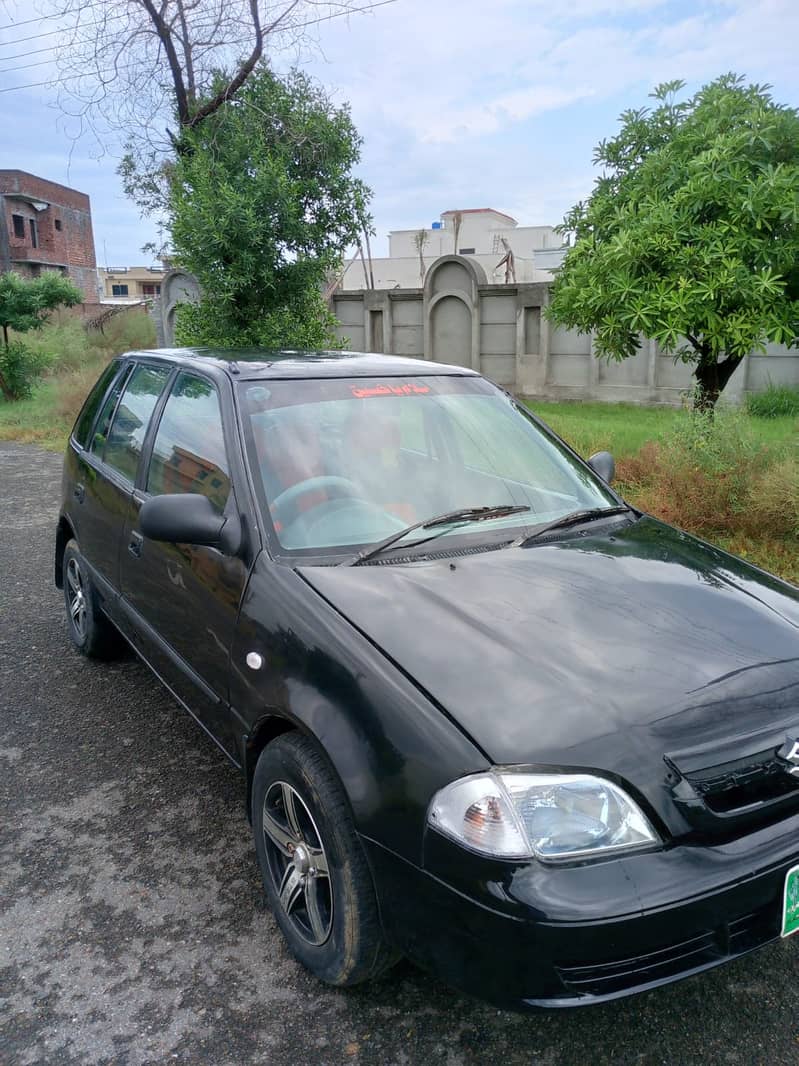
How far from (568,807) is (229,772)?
2.07 m

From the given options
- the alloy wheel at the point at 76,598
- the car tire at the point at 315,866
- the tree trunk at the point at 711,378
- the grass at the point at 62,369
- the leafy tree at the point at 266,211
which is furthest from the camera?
the grass at the point at 62,369

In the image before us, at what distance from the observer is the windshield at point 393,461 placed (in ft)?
9.05

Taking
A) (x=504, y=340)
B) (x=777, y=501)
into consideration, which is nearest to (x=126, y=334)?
(x=504, y=340)

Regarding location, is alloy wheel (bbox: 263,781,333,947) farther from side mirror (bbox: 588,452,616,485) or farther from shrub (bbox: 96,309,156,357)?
shrub (bbox: 96,309,156,357)

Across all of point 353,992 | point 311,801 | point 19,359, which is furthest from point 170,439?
point 19,359

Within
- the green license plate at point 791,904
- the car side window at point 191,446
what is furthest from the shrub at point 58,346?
the green license plate at point 791,904

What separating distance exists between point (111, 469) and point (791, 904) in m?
3.30

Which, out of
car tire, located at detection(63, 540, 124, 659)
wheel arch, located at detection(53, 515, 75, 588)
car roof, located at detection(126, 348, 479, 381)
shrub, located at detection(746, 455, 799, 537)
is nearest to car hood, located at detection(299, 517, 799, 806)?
car roof, located at detection(126, 348, 479, 381)

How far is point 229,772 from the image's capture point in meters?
3.49

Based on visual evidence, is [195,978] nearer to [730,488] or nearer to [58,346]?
[730,488]

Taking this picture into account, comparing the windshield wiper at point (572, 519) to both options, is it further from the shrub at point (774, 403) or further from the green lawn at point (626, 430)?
the shrub at point (774, 403)

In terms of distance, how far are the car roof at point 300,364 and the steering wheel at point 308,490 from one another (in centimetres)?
57

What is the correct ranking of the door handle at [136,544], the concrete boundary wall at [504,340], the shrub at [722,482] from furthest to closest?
the concrete boundary wall at [504,340] → the shrub at [722,482] → the door handle at [136,544]

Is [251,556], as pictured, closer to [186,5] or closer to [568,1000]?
[568,1000]
